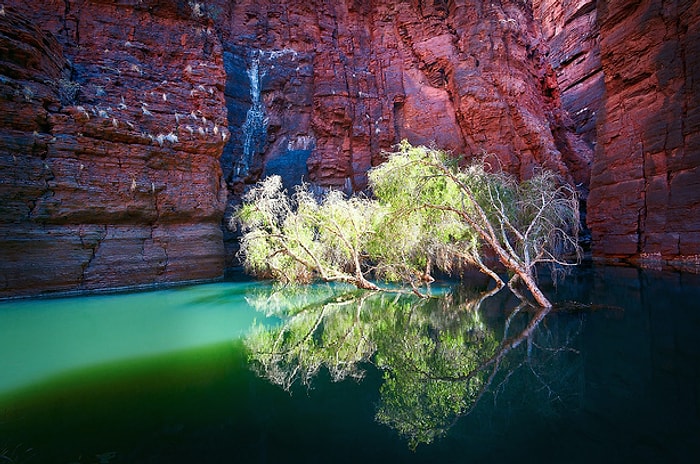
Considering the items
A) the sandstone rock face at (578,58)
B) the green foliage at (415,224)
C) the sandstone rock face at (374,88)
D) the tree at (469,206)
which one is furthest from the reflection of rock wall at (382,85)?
the green foliage at (415,224)

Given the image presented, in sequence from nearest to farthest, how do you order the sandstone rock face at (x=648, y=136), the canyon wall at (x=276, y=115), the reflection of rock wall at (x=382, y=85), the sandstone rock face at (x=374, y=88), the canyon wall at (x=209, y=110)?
the canyon wall at (x=209, y=110), the canyon wall at (x=276, y=115), the sandstone rock face at (x=648, y=136), the sandstone rock face at (x=374, y=88), the reflection of rock wall at (x=382, y=85)

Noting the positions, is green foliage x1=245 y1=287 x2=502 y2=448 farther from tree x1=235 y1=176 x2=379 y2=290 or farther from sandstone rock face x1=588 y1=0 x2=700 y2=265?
sandstone rock face x1=588 y1=0 x2=700 y2=265

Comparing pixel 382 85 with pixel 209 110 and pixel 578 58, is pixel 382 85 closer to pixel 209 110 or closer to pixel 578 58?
pixel 209 110

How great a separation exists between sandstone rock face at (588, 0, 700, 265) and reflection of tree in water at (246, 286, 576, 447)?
1188 centimetres

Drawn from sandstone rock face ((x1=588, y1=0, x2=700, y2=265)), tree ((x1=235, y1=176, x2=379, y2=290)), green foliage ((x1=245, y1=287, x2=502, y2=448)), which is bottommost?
green foliage ((x1=245, y1=287, x2=502, y2=448))

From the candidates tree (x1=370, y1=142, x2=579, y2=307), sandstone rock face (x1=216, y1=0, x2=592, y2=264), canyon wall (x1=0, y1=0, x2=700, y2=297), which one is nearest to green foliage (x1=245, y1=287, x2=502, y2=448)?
tree (x1=370, y1=142, x2=579, y2=307)

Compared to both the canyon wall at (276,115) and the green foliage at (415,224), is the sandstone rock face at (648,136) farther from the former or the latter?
the green foliage at (415,224)

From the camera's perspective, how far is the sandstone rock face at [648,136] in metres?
15.0

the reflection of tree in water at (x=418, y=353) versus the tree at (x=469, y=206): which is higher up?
the tree at (x=469, y=206)

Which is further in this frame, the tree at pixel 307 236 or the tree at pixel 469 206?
the tree at pixel 307 236

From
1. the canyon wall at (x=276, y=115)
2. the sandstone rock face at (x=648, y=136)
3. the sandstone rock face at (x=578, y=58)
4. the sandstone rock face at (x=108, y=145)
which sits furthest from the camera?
the sandstone rock face at (x=578, y=58)

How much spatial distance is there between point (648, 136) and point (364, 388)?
20.0 metres

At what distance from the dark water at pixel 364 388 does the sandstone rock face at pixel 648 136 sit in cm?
935

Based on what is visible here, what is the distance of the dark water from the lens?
301 cm
